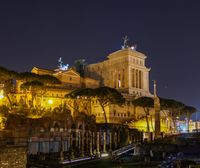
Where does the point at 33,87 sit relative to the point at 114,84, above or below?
below

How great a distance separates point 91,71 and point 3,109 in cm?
8467

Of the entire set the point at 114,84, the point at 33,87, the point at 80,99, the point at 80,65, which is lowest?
the point at 80,99

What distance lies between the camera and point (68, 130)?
55.4 metres

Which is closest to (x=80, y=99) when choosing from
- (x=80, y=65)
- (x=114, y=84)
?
(x=114, y=84)

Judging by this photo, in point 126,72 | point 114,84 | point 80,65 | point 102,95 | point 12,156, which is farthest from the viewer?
point 80,65

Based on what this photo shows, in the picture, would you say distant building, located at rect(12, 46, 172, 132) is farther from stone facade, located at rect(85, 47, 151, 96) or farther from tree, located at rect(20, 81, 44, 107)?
tree, located at rect(20, 81, 44, 107)

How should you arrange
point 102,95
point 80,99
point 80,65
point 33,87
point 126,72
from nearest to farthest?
point 33,87
point 102,95
point 80,99
point 126,72
point 80,65

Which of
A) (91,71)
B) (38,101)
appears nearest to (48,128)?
(38,101)

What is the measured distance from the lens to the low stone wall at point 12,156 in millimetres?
17433

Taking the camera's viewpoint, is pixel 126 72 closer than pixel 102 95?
No

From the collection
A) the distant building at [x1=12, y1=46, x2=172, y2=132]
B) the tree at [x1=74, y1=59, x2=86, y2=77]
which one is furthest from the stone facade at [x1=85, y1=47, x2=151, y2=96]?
the tree at [x1=74, y1=59, x2=86, y2=77]

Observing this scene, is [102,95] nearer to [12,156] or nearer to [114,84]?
[114,84]

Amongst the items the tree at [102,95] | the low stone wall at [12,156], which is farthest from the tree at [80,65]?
the low stone wall at [12,156]

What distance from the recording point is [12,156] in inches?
706
